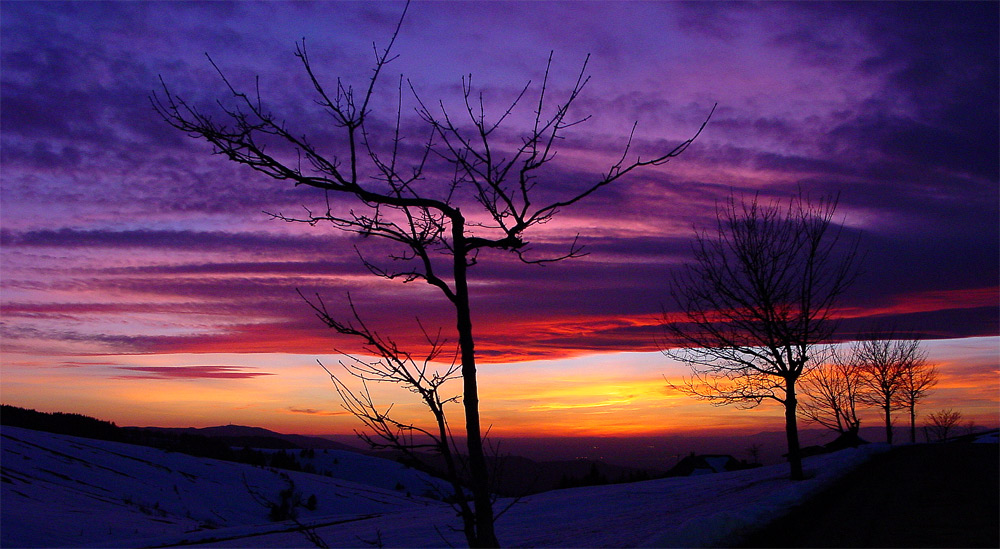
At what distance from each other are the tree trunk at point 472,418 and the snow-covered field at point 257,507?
83.9 inches

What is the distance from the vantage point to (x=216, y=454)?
2638cm

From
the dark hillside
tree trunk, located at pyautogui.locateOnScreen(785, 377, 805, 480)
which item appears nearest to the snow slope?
tree trunk, located at pyautogui.locateOnScreen(785, 377, 805, 480)

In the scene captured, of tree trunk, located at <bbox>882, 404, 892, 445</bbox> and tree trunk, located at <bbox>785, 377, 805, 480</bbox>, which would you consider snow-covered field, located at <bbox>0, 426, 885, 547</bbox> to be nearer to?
tree trunk, located at <bbox>785, 377, 805, 480</bbox>

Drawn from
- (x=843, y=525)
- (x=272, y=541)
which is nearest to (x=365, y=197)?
(x=843, y=525)

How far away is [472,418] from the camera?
5.03m

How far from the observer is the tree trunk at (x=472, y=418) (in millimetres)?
4980

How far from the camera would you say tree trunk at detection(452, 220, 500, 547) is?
4.98m

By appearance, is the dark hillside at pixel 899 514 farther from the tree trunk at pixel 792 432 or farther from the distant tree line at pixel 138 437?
the distant tree line at pixel 138 437

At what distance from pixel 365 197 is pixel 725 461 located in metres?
29.6

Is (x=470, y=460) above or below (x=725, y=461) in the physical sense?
above

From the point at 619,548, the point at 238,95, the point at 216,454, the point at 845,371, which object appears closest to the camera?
the point at 238,95

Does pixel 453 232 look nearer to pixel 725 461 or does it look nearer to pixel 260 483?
pixel 260 483

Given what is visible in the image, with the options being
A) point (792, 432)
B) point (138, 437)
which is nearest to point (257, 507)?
point (138, 437)

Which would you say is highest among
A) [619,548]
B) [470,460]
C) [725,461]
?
[470,460]
